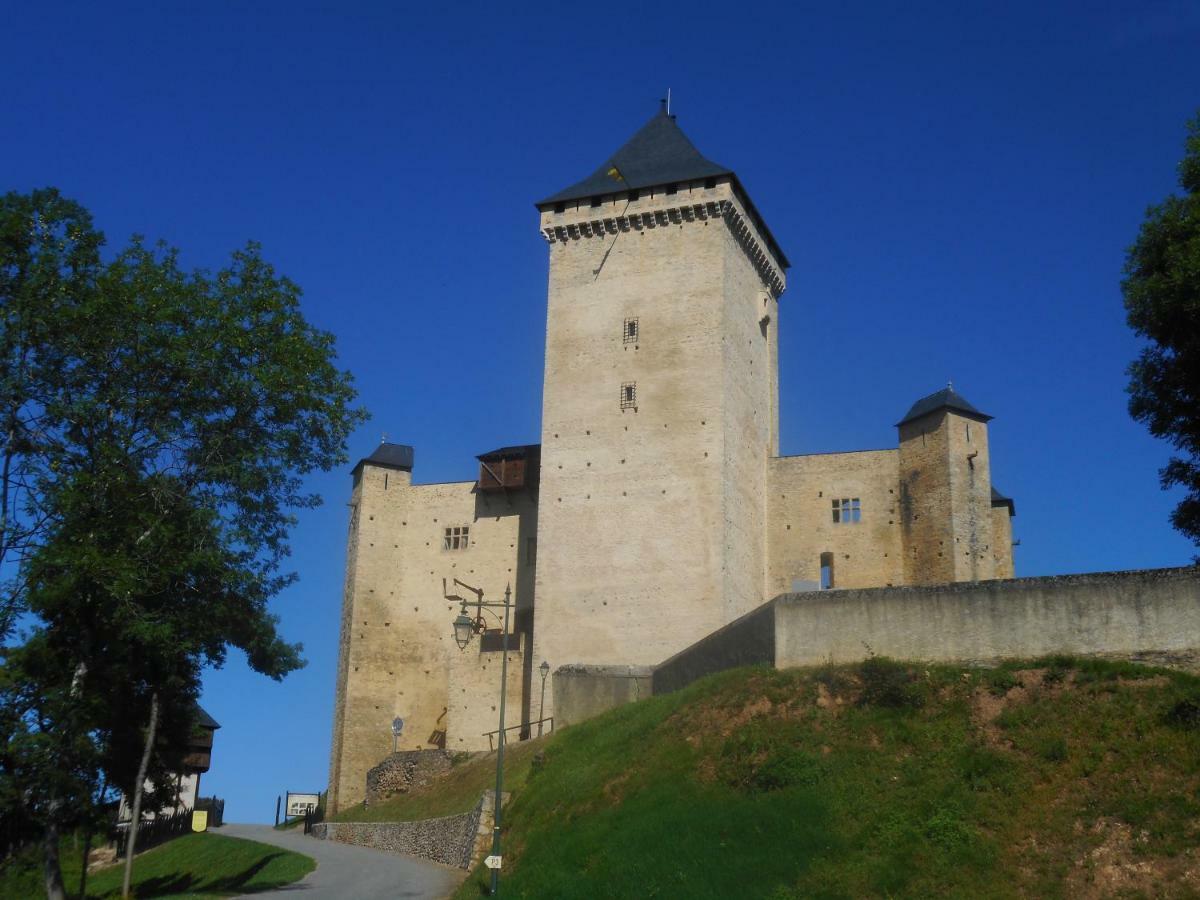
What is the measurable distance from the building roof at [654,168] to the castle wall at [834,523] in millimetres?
8853

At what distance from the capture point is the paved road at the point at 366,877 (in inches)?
964

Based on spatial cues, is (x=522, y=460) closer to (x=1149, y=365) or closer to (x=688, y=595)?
(x=688, y=595)

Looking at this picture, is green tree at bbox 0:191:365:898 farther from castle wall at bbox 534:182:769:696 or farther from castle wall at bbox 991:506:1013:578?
castle wall at bbox 991:506:1013:578

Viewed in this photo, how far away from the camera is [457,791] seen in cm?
3475

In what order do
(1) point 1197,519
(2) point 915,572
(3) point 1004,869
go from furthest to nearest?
(2) point 915,572 → (1) point 1197,519 → (3) point 1004,869

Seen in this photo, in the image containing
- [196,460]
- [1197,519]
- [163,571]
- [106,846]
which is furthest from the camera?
[106,846]

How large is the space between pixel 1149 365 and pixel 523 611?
2565 cm

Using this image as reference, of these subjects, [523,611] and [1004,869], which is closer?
[1004,869]

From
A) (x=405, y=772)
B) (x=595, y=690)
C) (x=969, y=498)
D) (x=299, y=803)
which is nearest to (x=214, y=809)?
(x=299, y=803)

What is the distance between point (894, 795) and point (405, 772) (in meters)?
23.1

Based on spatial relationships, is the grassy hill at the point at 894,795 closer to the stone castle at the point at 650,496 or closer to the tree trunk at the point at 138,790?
the tree trunk at the point at 138,790

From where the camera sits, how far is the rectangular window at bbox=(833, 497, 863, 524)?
132 feet

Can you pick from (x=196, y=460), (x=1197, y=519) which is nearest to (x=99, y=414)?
(x=196, y=460)

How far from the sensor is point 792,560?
40.5 meters
